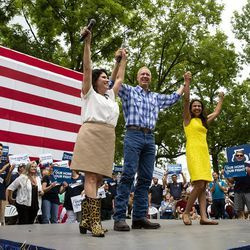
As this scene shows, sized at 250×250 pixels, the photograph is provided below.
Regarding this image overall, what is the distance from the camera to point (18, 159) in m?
7.28

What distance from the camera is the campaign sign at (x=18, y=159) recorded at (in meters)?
7.21

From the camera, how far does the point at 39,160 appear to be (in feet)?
26.0

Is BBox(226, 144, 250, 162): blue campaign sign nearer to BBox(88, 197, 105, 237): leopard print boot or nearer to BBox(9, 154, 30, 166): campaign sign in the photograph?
BBox(9, 154, 30, 166): campaign sign

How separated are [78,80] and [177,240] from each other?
237 inches

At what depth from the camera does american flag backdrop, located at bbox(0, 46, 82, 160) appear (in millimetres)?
7242

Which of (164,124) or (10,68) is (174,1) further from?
(10,68)

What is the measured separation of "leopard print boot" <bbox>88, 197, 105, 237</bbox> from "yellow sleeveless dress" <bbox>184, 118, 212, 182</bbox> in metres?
1.71

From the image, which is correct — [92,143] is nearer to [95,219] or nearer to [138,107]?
[95,219]

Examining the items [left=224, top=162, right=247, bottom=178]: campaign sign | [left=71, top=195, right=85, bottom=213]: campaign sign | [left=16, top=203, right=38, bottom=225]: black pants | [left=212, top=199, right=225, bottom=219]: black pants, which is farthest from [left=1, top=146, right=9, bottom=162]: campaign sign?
[left=212, top=199, right=225, bottom=219]: black pants

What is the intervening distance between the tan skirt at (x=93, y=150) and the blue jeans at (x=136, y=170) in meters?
0.55

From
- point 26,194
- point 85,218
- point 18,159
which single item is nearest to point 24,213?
point 26,194

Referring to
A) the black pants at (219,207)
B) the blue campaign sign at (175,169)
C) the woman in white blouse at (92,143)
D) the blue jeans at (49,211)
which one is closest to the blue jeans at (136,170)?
the woman in white blouse at (92,143)

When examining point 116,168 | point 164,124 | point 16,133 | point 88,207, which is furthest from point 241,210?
point 164,124

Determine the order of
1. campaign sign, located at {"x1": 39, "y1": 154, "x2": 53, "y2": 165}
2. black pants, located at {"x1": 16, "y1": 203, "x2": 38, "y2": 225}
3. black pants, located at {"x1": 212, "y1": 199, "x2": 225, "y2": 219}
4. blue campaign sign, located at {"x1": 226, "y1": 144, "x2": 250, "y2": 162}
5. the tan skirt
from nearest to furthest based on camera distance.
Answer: the tan skirt, black pants, located at {"x1": 16, "y1": 203, "x2": 38, "y2": 225}, campaign sign, located at {"x1": 39, "y1": 154, "x2": 53, "y2": 165}, blue campaign sign, located at {"x1": 226, "y1": 144, "x2": 250, "y2": 162}, black pants, located at {"x1": 212, "y1": 199, "x2": 225, "y2": 219}
